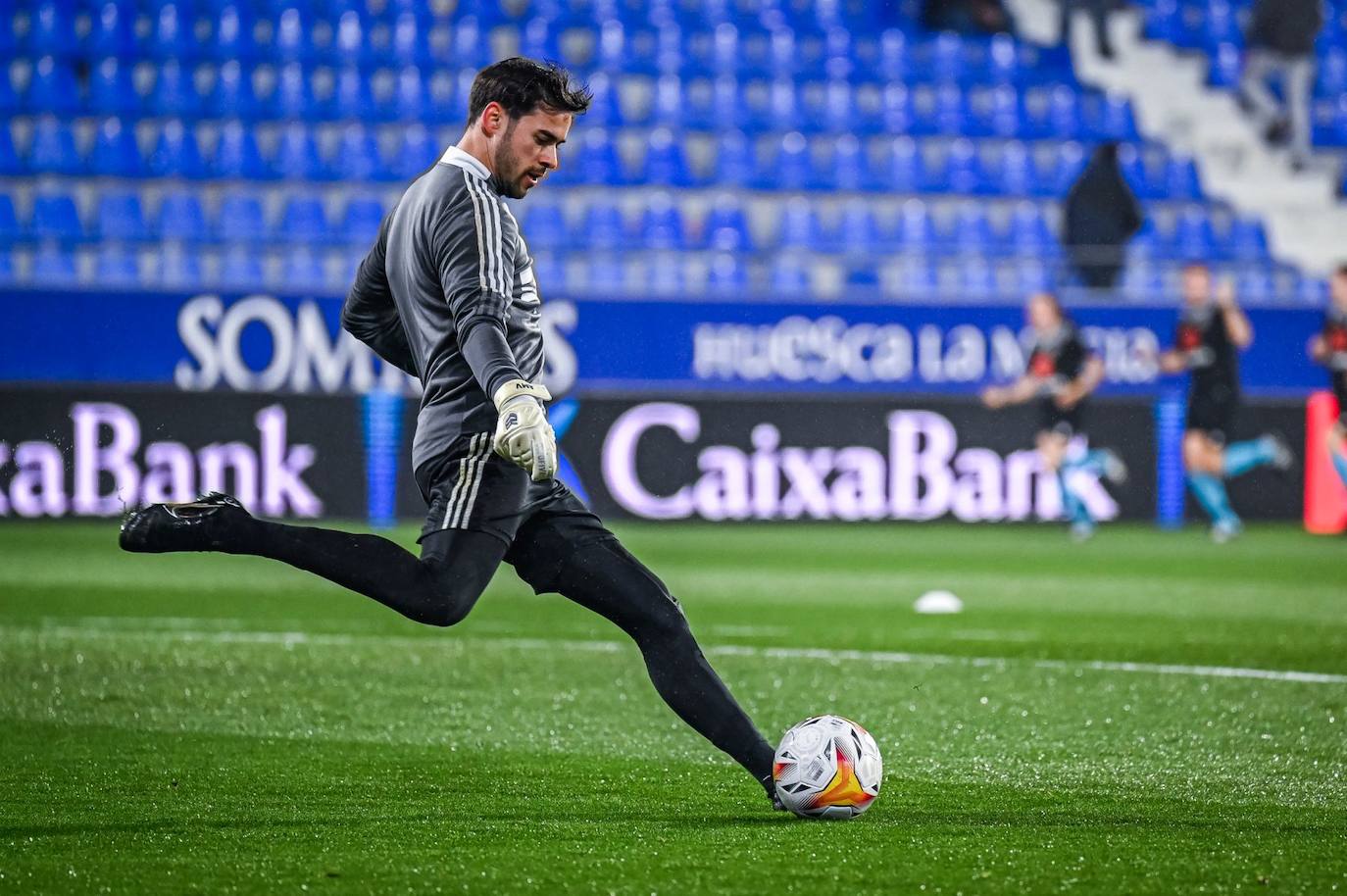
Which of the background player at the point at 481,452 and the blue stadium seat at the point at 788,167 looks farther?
the blue stadium seat at the point at 788,167

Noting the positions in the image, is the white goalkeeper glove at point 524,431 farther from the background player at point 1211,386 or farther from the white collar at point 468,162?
the background player at point 1211,386

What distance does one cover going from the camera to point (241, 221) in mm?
14977

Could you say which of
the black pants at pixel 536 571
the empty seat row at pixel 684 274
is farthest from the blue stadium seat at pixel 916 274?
the black pants at pixel 536 571

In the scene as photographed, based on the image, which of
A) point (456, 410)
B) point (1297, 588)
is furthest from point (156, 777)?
point (1297, 588)

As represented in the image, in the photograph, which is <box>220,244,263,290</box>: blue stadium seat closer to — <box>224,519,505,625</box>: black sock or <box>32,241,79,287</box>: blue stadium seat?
<box>32,241,79,287</box>: blue stadium seat

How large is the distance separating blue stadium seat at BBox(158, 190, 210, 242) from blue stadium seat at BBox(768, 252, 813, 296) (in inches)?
180

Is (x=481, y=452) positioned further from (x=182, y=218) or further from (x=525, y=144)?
(x=182, y=218)

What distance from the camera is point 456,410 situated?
4129 millimetres

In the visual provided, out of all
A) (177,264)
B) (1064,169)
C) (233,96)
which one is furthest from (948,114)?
(177,264)

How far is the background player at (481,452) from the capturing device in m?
3.92

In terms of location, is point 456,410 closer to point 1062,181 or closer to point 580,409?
point 580,409

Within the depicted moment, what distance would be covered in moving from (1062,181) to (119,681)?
1212 cm

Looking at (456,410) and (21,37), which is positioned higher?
(21,37)

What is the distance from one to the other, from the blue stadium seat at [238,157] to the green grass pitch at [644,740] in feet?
18.8
